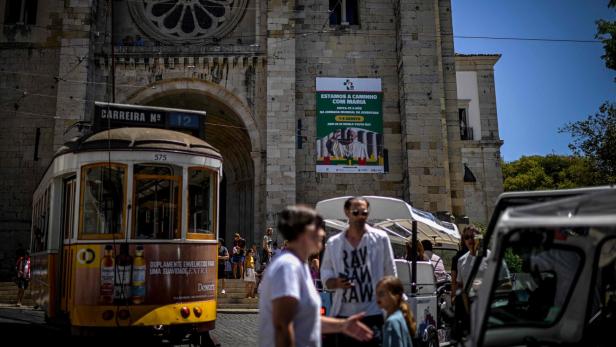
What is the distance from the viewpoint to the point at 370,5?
17578mm

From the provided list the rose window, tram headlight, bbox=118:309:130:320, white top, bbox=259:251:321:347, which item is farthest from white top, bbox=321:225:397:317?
the rose window

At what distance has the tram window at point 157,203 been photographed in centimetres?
595

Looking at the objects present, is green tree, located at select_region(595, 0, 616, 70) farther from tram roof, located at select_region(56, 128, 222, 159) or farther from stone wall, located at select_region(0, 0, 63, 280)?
stone wall, located at select_region(0, 0, 63, 280)

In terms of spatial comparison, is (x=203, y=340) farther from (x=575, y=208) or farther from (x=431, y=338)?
(x=575, y=208)

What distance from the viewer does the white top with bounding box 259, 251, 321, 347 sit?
2.20m

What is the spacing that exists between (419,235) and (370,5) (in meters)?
10.8

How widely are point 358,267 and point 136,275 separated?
327 cm

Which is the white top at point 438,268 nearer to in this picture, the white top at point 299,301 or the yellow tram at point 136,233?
the yellow tram at point 136,233

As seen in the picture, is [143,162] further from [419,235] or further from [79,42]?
[79,42]

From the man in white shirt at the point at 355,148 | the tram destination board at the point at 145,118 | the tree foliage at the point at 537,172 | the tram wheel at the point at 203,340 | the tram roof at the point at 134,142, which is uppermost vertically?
the tree foliage at the point at 537,172

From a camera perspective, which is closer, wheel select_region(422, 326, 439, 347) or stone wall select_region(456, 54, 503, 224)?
wheel select_region(422, 326, 439, 347)

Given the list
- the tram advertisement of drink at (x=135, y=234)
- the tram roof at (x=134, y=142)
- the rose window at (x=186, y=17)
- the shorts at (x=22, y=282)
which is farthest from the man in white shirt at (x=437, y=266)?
the rose window at (x=186, y=17)

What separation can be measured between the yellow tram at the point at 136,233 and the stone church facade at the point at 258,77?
29.5 ft

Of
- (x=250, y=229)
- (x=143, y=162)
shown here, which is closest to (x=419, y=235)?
(x=143, y=162)
